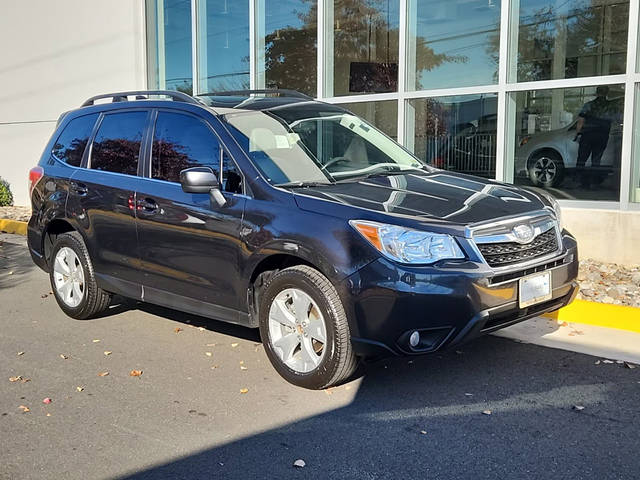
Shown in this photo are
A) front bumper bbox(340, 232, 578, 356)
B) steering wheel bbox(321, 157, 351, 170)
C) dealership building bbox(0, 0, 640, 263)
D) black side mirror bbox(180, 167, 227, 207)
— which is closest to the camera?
front bumper bbox(340, 232, 578, 356)

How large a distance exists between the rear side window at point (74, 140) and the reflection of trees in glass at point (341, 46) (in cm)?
521

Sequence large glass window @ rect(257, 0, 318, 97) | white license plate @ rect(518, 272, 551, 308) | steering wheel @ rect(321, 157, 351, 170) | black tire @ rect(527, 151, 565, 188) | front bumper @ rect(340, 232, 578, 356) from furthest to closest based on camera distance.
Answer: large glass window @ rect(257, 0, 318, 97), black tire @ rect(527, 151, 565, 188), steering wheel @ rect(321, 157, 351, 170), white license plate @ rect(518, 272, 551, 308), front bumper @ rect(340, 232, 578, 356)

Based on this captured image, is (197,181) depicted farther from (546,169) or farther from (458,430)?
(546,169)

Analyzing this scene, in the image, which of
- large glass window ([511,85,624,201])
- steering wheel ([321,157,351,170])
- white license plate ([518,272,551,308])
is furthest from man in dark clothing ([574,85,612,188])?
white license plate ([518,272,551,308])

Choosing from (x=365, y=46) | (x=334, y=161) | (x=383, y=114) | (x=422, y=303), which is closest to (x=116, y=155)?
(x=334, y=161)

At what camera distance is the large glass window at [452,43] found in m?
9.23

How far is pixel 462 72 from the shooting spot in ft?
31.1

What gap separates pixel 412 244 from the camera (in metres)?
3.97

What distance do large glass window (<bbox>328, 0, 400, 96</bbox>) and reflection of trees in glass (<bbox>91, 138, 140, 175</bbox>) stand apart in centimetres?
537

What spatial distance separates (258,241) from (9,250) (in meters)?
7.32

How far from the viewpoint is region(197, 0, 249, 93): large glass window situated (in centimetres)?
1258

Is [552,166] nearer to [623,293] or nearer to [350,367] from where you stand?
[623,293]

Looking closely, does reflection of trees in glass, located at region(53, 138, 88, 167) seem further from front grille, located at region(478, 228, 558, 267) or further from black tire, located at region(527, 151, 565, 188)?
black tire, located at region(527, 151, 565, 188)

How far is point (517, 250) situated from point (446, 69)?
19.6 feet
